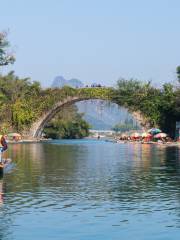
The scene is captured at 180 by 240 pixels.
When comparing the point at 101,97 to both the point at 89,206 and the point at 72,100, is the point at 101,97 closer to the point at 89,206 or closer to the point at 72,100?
the point at 72,100

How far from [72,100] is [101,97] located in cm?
459

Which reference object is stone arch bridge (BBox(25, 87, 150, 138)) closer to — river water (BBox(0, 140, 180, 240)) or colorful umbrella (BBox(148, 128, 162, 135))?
colorful umbrella (BBox(148, 128, 162, 135))

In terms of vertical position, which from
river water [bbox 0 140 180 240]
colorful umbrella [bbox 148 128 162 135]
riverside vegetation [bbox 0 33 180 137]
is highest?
riverside vegetation [bbox 0 33 180 137]

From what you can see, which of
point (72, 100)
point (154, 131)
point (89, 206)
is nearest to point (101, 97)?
point (72, 100)

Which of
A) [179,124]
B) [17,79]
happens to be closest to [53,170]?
[179,124]

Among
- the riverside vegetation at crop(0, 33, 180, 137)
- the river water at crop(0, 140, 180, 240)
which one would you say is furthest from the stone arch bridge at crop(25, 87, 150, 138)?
the river water at crop(0, 140, 180, 240)

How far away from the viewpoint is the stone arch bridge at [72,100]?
8500 centimetres

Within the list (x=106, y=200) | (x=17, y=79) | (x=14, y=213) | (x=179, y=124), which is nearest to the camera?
(x=14, y=213)

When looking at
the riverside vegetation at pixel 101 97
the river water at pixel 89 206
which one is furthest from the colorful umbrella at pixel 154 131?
the river water at pixel 89 206

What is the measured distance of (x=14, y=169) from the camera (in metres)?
29.8

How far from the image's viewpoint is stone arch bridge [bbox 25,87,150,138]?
85.0 metres

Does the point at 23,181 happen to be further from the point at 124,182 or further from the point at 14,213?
the point at 14,213

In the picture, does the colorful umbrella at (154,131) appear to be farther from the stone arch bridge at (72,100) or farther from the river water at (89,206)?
the river water at (89,206)

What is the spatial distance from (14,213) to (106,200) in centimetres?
341
